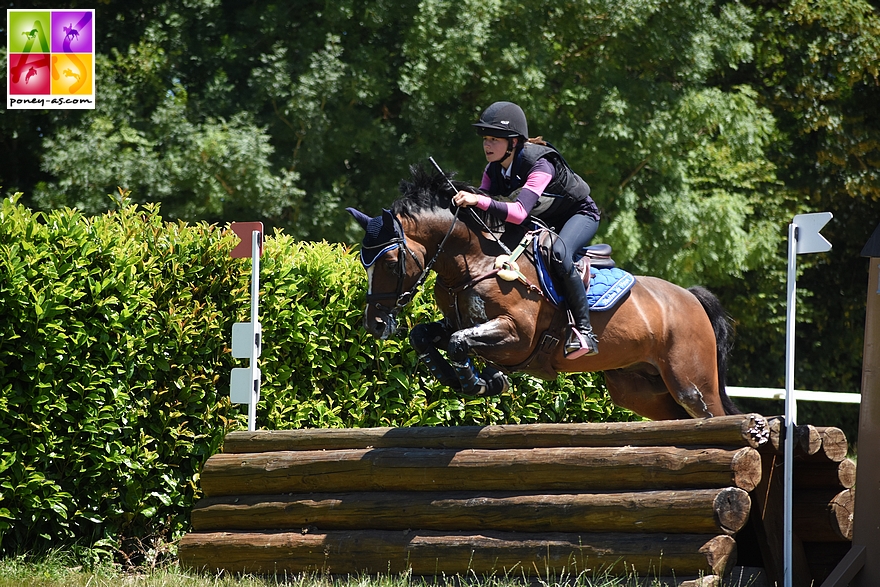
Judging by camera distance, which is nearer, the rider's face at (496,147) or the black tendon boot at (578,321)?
the black tendon boot at (578,321)

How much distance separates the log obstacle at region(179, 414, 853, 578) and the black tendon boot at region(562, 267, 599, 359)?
63cm

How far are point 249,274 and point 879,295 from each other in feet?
14.2

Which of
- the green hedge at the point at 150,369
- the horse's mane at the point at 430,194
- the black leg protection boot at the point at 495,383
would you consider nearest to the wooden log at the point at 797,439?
the black leg protection boot at the point at 495,383

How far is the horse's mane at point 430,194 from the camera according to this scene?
5.64 metres

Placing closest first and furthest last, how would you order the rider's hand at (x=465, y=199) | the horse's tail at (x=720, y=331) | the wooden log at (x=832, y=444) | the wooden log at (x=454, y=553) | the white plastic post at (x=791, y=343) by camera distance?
the wooden log at (x=454, y=553) < the white plastic post at (x=791, y=343) < the wooden log at (x=832, y=444) < the rider's hand at (x=465, y=199) < the horse's tail at (x=720, y=331)

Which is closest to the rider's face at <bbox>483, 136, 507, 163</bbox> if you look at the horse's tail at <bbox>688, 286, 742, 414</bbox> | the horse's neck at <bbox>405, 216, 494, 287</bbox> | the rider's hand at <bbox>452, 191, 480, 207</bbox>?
the rider's hand at <bbox>452, 191, 480, 207</bbox>

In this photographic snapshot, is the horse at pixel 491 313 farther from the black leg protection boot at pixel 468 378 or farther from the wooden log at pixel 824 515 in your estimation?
the wooden log at pixel 824 515

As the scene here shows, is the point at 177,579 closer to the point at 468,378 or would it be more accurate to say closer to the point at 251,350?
the point at 251,350

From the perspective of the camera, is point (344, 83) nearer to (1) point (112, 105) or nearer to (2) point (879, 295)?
(1) point (112, 105)

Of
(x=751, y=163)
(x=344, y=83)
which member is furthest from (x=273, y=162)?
(x=751, y=163)

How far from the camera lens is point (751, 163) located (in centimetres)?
1662

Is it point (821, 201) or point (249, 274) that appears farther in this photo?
point (821, 201)

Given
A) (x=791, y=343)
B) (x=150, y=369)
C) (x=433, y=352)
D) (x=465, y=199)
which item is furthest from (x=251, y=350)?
(x=791, y=343)

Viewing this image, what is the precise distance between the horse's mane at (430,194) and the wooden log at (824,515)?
93.6 inches
